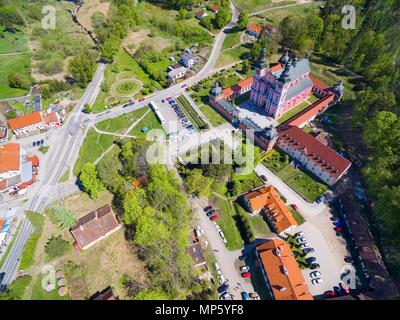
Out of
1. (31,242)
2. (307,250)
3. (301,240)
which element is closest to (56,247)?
(31,242)

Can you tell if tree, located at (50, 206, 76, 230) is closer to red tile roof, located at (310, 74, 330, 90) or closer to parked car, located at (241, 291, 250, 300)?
parked car, located at (241, 291, 250, 300)

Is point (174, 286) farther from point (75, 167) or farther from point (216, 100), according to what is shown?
point (216, 100)

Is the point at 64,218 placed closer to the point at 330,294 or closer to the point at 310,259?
the point at 310,259

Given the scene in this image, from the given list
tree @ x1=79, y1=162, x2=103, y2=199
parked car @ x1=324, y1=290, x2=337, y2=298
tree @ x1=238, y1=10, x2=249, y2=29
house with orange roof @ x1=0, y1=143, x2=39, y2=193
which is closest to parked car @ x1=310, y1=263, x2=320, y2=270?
parked car @ x1=324, y1=290, x2=337, y2=298

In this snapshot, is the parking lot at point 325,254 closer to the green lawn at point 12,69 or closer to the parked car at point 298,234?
the parked car at point 298,234

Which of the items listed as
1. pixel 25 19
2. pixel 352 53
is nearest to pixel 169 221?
pixel 352 53

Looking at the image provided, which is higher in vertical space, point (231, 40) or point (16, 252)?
point (231, 40)
